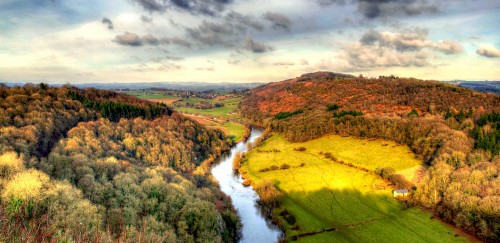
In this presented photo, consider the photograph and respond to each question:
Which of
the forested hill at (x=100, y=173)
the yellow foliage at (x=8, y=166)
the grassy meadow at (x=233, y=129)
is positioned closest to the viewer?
the forested hill at (x=100, y=173)

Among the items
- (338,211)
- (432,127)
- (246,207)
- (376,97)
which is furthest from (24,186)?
(376,97)

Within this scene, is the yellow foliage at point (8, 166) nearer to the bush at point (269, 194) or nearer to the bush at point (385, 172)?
the bush at point (269, 194)

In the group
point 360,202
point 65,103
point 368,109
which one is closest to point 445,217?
point 360,202

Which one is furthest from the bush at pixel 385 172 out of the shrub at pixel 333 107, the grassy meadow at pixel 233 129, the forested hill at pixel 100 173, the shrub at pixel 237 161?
the grassy meadow at pixel 233 129

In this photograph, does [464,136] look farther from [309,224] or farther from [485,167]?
[309,224]

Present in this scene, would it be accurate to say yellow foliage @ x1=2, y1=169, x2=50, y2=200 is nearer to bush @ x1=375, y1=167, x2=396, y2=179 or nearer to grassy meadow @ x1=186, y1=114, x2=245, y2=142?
bush @ x1=375, y1=167, x2=396, y2=179

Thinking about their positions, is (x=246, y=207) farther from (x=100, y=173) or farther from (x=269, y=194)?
(x=100, y=173)
